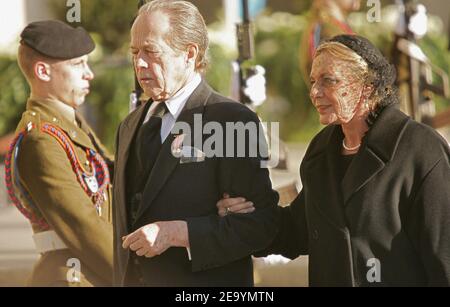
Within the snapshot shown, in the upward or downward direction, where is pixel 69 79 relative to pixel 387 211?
upward

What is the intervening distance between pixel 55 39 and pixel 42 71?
14 centimetres

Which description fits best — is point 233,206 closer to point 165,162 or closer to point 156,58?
point 165,162

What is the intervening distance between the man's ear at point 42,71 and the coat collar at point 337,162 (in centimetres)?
120

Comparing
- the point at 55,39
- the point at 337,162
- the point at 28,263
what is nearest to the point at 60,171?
the point at 55,39

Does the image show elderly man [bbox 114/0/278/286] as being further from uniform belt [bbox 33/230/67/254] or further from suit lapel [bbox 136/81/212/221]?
uniform belt [bbox 33/230/67/254]

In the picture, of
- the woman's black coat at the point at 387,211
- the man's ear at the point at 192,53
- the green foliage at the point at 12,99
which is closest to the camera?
the woman's black coat at the point at 387,211

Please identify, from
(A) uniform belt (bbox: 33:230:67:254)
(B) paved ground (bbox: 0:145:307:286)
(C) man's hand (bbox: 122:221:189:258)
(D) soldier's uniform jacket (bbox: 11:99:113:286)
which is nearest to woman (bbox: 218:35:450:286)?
(C) man's hand (bbox: 122:221:189:258)

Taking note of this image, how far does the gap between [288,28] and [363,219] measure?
268 inches

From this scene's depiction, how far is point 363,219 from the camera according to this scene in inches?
107

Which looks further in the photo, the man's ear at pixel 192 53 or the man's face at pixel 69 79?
the man's face at pixel 69 79

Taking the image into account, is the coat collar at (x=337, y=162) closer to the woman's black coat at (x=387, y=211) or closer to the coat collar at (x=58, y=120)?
the woman's black coat at (x=387, y=211)

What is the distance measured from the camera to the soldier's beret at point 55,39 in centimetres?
349

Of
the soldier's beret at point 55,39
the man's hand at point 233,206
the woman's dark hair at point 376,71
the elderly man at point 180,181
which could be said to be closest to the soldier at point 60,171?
the soldier's beret at point 55,39

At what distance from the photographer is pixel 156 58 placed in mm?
2809
